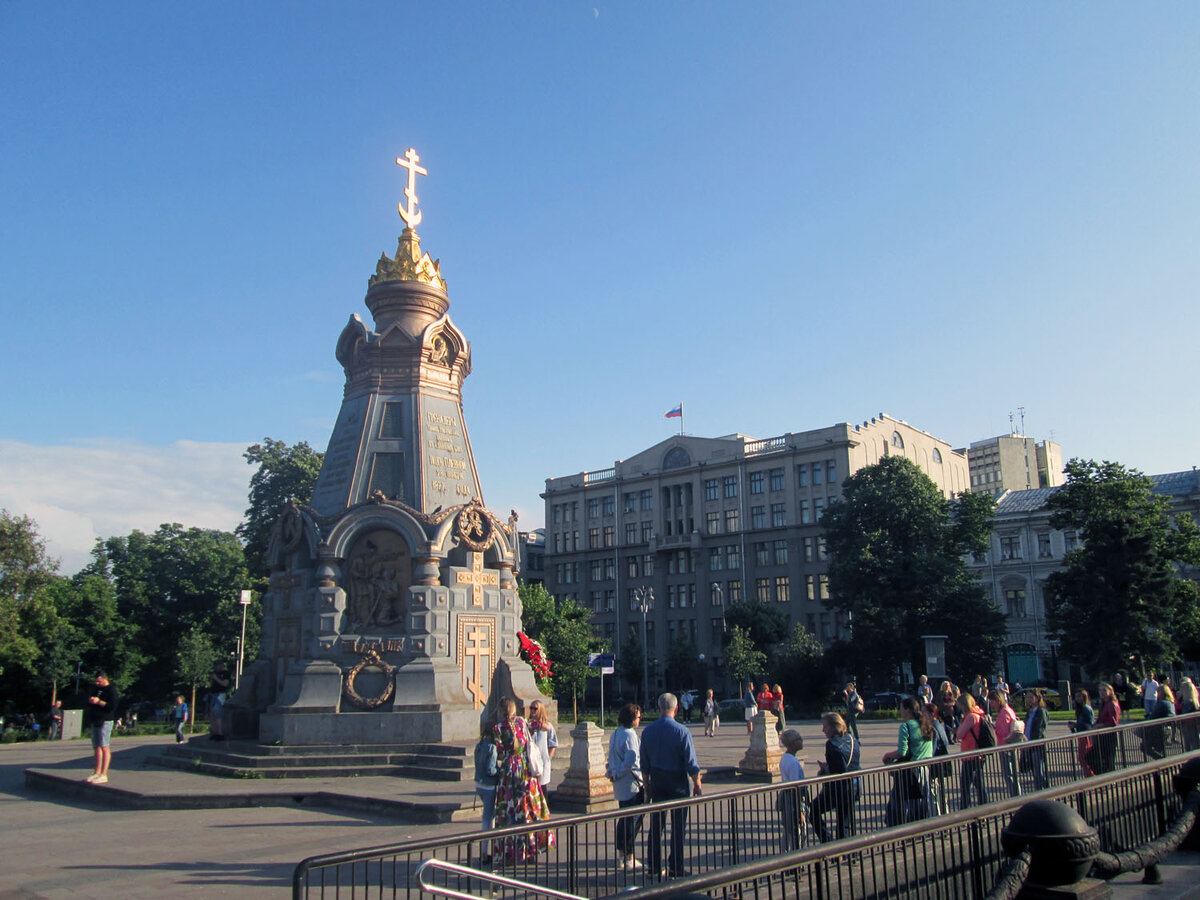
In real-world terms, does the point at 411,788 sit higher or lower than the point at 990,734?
lower

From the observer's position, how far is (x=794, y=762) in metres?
8.73

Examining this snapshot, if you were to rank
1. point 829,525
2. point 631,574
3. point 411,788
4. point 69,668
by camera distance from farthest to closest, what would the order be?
point 631,574 → point 829,525 → point 69,668 → point 411,788

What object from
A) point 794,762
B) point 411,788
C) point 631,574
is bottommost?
point 411,788

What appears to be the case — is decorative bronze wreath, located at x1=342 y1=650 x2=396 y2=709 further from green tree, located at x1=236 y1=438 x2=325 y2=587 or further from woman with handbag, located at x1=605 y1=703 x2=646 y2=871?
green tree, located at x1=236 y1=438 x2=325 y2=587


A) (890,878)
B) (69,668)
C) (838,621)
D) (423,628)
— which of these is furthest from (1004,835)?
(838,621)

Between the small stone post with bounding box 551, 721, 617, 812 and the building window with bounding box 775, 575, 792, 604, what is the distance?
54.2 m

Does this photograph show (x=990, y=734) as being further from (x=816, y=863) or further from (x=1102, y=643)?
(x=1102, y=643)

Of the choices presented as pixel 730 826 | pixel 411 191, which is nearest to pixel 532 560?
pixel 411 191

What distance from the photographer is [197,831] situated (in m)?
11.0

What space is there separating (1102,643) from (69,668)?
45.2m

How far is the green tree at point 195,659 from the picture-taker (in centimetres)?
3947

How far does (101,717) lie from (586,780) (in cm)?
784

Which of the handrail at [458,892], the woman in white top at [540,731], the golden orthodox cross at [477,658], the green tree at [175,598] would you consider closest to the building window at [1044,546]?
the green tree at [175,598]

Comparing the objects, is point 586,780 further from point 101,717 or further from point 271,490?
point 271,490
